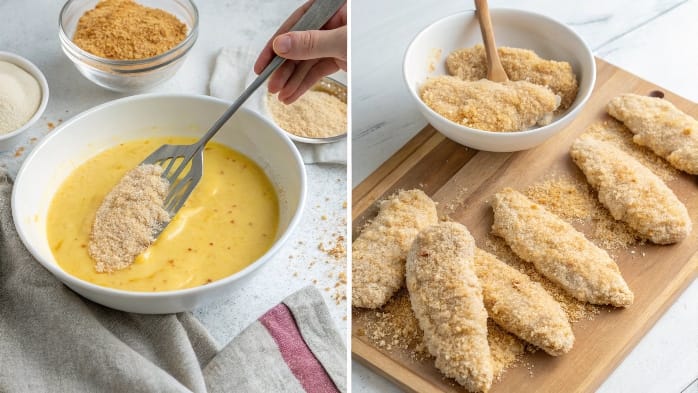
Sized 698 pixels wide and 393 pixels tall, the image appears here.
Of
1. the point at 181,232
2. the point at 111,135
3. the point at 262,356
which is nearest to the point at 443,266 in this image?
the point at 262,356

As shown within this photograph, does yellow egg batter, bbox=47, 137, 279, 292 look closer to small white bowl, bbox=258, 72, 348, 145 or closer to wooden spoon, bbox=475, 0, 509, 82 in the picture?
small white bowl, bbox=258, 72, 348, 145

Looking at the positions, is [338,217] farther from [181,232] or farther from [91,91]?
[91,91]

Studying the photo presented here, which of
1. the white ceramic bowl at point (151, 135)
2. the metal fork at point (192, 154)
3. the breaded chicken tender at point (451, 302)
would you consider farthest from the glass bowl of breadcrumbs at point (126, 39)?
the breaded chicken tender at point (451, 302)

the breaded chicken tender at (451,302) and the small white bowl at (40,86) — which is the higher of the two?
the small white bowl at (40,86)

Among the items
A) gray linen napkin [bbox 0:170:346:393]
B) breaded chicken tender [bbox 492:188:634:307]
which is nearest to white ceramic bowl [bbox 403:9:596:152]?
breaded chicken tender [bbox 492:188:634:307]

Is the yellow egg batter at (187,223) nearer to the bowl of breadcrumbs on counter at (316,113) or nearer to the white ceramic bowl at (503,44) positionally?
the bowl of breadcrumbs on counter at (316,113)

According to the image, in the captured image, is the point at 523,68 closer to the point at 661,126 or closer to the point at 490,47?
the point at 490,47
